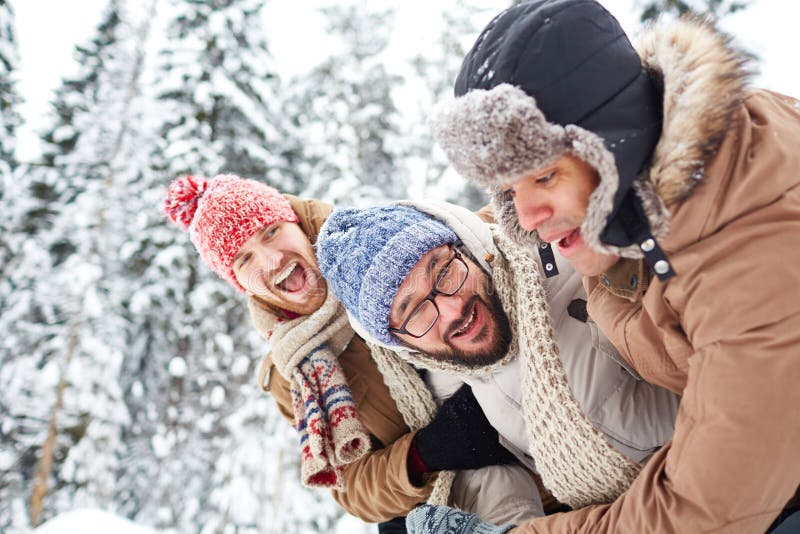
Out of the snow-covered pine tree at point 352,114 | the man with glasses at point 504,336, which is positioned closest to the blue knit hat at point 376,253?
the man with glasses at point 504,336

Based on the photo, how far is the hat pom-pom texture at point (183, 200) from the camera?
3426mm

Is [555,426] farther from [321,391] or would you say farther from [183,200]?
[183,200]

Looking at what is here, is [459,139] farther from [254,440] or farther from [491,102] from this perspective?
[254,440]

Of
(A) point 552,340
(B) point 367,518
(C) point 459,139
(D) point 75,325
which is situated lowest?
(D) point 75,325

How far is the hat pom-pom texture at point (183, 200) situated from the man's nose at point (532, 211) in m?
2.53

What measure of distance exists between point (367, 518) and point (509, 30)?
273 centimetres

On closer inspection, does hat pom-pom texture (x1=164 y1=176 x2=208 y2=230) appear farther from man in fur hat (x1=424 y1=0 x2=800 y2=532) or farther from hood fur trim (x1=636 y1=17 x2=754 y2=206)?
hood fur trim (x1=636 y1=17 x2=754 y2=206)

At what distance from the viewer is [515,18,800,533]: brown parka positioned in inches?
50.2

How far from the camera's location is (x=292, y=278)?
3.23 m

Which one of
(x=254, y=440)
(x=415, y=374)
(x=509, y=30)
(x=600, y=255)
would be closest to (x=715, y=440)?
(x=600, y=255)

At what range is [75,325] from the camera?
9.56 m

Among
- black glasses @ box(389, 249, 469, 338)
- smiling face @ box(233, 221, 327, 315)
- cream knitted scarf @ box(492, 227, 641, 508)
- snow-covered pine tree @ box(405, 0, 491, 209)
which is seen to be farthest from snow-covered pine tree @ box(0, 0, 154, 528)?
cream knitted scarf @ box(492, 227, 641, 508)

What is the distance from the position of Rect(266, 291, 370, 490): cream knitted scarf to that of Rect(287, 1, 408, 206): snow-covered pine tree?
Answer: 6.96 meters

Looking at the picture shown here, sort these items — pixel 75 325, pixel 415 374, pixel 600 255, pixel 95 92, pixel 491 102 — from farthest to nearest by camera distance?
1. pixel 95 92
2. pixel 75 325
3. pixel 415 374
4. pixel 600 255
5. pixel 491 102
